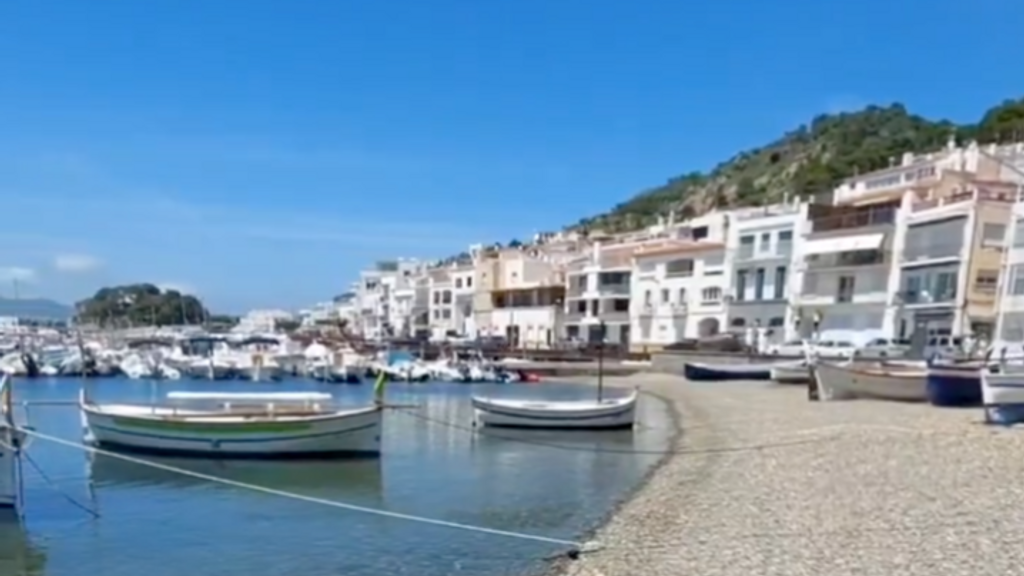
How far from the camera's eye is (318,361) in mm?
71750

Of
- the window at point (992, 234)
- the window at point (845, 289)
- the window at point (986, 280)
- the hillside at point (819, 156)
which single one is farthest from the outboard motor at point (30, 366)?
the hillside at point (819, 156)

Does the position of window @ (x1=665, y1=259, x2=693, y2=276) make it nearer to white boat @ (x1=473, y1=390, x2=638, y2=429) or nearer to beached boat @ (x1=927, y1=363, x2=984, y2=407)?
beached boat @ (x1=927, y1=363, x2=984, y2=407)

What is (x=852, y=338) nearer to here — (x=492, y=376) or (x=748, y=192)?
(x=492, y=376)

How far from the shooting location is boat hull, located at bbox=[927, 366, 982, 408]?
3180 cm

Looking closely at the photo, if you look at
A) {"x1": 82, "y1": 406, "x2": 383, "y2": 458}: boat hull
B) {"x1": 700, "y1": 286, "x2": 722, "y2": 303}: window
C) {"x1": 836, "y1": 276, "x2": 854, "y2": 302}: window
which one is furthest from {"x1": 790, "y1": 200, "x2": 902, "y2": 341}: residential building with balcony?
{"x1": 82, "y1": 406, "x2": 383, "y2": 458}: boat hull

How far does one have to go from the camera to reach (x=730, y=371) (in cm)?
5694

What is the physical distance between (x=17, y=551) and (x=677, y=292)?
224 feet

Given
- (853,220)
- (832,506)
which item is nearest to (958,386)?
(832,506)

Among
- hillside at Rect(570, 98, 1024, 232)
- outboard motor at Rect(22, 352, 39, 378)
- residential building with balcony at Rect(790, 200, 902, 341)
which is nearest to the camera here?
residential building with balcony at Rect(790, 200, 902, 341)

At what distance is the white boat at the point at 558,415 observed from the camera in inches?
1278

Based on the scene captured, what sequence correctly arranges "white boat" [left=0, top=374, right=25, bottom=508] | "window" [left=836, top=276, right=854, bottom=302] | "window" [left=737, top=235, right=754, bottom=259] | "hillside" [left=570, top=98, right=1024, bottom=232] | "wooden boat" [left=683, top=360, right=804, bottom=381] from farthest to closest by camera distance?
"hillside" [left=570, top=98, right=1024, bottom=232] → "window" [left=737, top=235, right=754, bottom=259] → "window" [left=836, top=276, right=854, bottom=302] → "wooden boat" [left=683, top=360, right=804, bottom=381] → "white boat" [left=0, top=374, right=25, bottom=508]

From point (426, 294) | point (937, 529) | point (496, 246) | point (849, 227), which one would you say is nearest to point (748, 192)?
point (496, 246)

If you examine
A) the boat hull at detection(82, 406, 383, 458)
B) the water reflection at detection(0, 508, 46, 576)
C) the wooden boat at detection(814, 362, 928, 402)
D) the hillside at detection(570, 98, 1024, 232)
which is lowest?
the water reflection at detection(0, 508, 46, 576)

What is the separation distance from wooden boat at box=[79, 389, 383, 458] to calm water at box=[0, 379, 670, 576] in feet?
1.93
